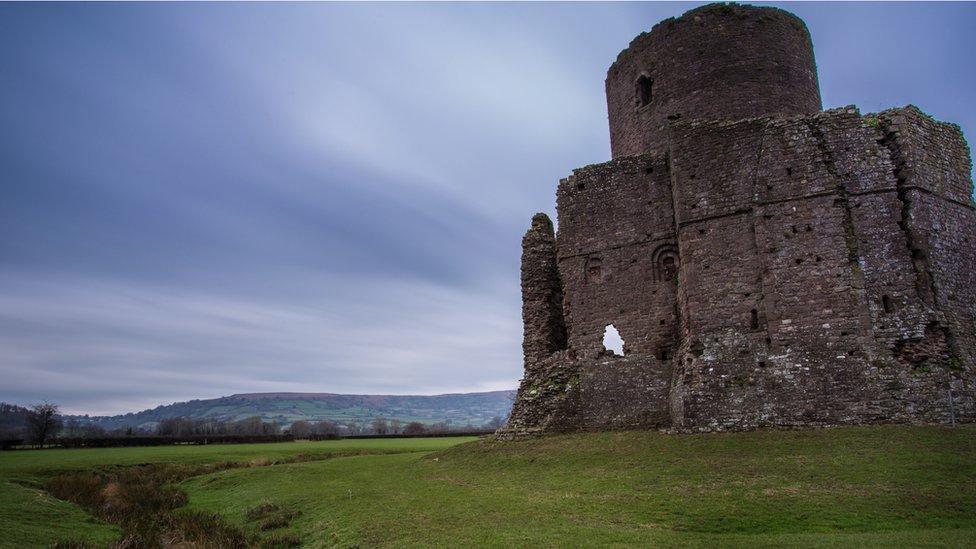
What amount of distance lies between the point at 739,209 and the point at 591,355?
23.6ft

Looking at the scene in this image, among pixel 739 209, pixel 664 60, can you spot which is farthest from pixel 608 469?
pixel 664 60

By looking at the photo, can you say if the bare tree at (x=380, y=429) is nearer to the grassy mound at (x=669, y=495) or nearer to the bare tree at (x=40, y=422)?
the bare tree at (x=40, y=422)

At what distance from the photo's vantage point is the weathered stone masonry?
686 inches

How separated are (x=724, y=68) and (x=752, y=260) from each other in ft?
27.8

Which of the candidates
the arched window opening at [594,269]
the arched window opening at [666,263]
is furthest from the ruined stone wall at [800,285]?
the arched window opening at [594,269]

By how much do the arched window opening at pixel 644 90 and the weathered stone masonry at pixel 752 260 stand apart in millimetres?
93

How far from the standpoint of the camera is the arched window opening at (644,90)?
25688 mm

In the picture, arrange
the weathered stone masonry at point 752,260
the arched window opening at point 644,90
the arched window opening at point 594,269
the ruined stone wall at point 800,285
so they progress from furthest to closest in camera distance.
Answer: the arched window opening at point 644,90 → the arched window opening at point 594,269 → the weathered stone masonry at point 752,260 → the ruined stone wall at point 800,285

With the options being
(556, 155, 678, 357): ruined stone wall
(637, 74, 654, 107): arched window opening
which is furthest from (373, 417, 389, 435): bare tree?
(637, 74, 654, 107): arched window opening

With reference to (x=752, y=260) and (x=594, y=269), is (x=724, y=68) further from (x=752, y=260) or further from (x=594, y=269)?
(x=594, y=269)

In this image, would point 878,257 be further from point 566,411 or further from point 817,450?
point 566,411

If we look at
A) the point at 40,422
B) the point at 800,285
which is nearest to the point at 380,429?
the point at 40,422

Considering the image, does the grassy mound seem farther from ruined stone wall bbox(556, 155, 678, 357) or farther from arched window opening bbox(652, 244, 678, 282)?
arched window opening bbox(652, 244, 678, 282)

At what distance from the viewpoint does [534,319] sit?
25.3 metres
